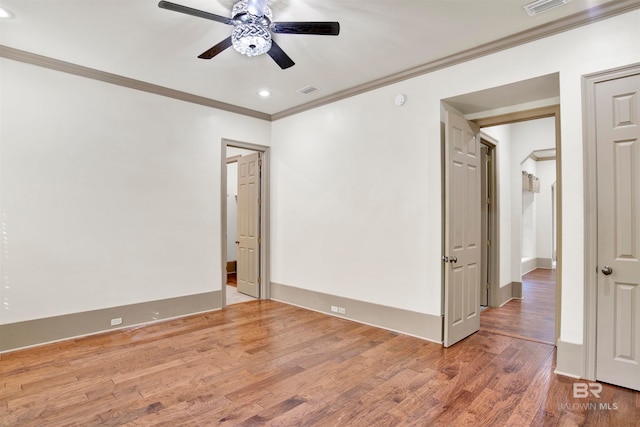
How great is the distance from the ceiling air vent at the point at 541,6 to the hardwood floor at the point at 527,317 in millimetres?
3240

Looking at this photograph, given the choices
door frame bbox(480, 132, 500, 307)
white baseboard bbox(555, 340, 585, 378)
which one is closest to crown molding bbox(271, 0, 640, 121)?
door frame bbox(480, 132, 500, 307)

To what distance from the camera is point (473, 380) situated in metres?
2.87

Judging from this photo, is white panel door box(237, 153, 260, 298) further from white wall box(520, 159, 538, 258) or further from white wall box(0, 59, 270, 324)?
white wall box(520, 159, 538, 258)

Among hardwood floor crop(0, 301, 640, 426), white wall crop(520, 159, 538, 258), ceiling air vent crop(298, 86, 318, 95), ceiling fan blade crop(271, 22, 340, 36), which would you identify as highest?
ceiling air vent crop(298, 86, 318, 95)

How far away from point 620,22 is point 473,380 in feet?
10.2

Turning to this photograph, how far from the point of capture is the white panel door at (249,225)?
5.80m

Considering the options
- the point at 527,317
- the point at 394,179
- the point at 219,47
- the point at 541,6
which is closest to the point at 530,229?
the point at 527,317

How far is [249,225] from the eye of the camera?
600cm

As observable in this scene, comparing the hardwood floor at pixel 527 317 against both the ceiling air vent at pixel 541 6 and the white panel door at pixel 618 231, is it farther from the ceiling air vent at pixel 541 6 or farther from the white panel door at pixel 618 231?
the ceiling air vent at pixel 541 6

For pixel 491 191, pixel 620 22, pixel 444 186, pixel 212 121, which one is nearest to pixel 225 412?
pixel 444 186

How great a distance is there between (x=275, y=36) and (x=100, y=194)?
271cm

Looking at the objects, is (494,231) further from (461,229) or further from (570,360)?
(570,360)

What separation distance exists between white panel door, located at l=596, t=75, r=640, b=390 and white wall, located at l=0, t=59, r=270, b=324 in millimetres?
4421

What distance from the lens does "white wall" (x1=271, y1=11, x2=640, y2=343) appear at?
2895 millimetres
